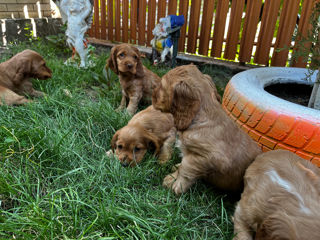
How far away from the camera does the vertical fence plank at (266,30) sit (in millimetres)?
5523

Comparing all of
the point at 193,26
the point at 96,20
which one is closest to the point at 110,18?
the point at 96,20

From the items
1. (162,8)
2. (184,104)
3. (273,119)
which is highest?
(162,8)

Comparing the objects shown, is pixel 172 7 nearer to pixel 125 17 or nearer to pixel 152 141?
pixel 125 17

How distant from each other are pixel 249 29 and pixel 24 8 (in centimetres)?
680

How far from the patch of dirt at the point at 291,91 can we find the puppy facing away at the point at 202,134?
152 centimetres

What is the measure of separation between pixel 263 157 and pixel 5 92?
12.2 ft

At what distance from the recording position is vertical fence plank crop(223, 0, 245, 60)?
585 cm

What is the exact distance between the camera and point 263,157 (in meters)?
2.18

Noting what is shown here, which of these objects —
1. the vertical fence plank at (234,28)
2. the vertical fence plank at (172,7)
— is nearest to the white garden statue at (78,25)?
the vertical fence plank at (172,7)

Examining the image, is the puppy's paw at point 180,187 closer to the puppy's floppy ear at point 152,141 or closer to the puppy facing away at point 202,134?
the puppy facing away at point 202,134

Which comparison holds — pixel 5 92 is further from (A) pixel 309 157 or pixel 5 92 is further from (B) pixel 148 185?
(A) pixel 309 157

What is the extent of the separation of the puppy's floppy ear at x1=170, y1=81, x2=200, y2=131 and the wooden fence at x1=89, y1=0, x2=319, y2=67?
3.24 m

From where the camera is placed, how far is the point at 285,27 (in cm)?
548

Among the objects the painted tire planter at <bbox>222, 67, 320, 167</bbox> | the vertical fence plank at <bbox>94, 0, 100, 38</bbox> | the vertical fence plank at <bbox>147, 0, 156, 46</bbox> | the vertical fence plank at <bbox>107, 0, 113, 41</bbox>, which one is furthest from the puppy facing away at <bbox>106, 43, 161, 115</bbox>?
the vertical fence plank at <bbox>94, 0, 100, 38</bbox>
